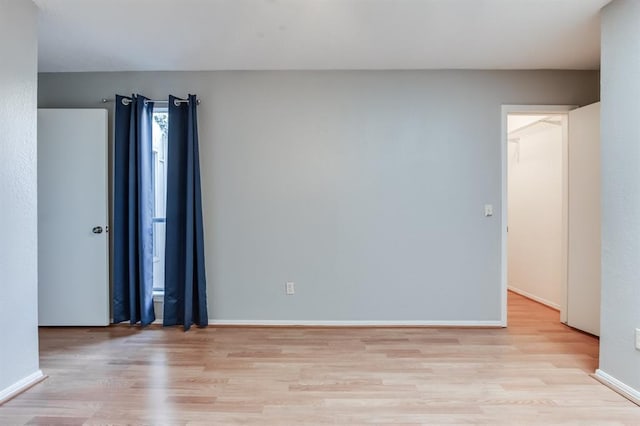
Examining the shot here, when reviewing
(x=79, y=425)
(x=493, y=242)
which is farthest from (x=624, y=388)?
(x=79, y=425)

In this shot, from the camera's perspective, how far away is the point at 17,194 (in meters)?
2.08

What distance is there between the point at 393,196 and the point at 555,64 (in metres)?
1.88

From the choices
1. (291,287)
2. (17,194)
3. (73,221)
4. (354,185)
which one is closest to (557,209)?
(354,185)

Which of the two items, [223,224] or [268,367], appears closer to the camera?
[268,367]

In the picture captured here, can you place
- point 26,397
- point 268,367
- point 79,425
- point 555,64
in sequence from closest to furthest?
1. point 79,425
2. point 26,397
3. point 268,367
4. point 555,64

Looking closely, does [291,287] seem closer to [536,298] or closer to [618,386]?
[618,386]

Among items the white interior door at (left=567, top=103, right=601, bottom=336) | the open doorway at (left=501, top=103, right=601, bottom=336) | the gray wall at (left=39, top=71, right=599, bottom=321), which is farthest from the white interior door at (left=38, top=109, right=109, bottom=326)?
the white interior door at (left=567, top=103, right=601, bottom=336)

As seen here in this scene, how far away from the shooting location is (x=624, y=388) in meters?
2.04

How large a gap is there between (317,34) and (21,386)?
120 inches

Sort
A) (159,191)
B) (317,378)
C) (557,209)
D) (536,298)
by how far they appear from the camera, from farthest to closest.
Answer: (536,298) < (557,209) < (159,191) < (317,378)

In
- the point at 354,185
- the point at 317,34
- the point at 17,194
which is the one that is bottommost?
the point at 17,194

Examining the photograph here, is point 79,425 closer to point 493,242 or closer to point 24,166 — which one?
point 24,166

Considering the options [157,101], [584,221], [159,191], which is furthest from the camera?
[159,191]

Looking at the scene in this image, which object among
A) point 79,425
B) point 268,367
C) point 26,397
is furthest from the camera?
point 268,367
